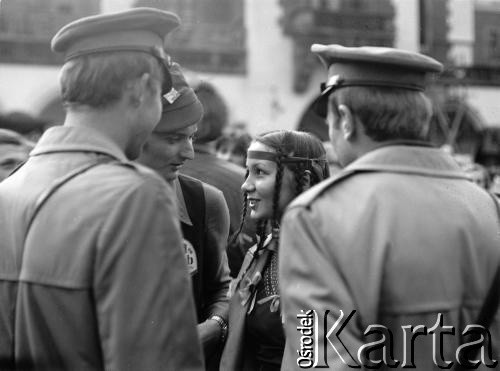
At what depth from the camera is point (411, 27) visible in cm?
1962

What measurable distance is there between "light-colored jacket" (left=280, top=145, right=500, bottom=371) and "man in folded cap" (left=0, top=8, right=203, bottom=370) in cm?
33

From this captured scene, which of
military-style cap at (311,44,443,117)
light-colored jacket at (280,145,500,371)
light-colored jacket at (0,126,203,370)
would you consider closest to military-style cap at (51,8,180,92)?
light-colored jacket at (0,126,203,370)

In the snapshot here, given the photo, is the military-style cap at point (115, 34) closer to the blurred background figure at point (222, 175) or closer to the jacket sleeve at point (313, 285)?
the jacket sleeve at point (313, 285)

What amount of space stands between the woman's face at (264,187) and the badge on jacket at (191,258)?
306 millimetres

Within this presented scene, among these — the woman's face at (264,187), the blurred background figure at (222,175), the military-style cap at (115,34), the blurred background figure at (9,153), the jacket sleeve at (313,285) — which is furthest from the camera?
the blurred background figure at (9,153)

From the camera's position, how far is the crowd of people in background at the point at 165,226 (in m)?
1.91

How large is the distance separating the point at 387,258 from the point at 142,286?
25.5 inches

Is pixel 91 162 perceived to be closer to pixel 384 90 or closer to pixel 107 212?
pixel 107 212

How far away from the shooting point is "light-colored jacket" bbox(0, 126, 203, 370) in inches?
74.3

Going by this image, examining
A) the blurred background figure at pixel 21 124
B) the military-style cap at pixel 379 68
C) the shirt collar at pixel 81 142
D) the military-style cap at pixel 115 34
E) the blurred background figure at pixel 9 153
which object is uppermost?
the military-style cap at pixel 115 34

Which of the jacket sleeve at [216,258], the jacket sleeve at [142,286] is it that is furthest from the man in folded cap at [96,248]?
the jacket sleeve at [216,258]

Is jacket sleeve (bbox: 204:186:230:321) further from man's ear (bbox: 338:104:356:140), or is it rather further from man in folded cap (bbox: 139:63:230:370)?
Answer: man's ear (bbox: 338:104:356:140)

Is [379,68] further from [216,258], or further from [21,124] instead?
[21,124]

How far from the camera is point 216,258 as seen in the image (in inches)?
131
